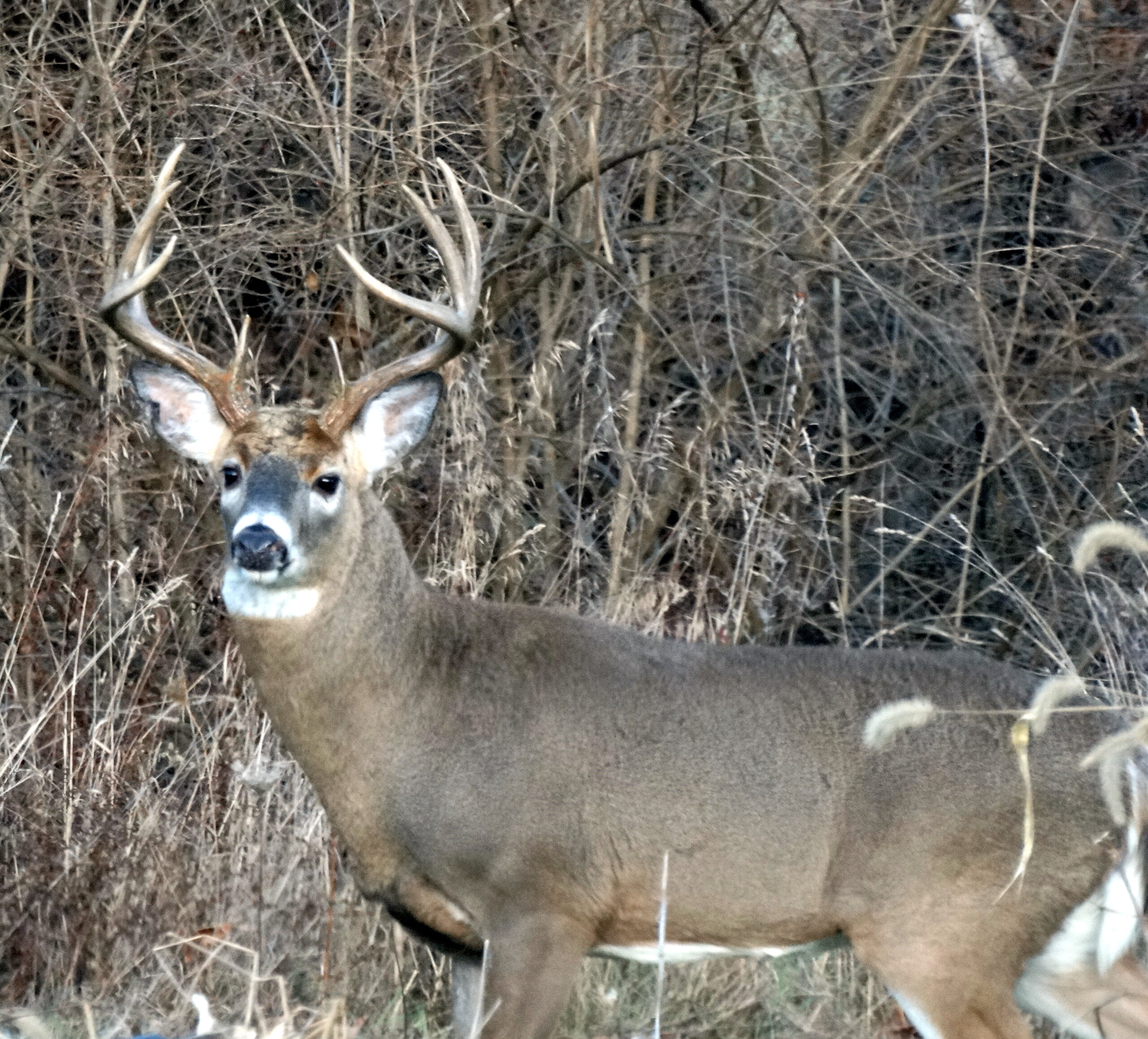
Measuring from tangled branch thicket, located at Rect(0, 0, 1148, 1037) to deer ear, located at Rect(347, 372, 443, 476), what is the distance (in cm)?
127

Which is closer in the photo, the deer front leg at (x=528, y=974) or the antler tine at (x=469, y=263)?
the deer front leg at (x=528, y=974)

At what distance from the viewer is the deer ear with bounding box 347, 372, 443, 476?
463 cm

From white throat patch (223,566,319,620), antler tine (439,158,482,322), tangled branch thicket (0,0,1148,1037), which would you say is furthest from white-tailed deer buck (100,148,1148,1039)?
tangled branch thicket (0,0,1148,1037)

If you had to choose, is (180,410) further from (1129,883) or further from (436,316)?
(1129,883)

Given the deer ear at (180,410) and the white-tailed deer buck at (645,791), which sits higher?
the deer ear at (180,410)

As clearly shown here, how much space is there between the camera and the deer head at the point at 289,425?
172 inches

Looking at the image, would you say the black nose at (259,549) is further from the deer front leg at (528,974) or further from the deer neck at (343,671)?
the deer front leg at (528,974)

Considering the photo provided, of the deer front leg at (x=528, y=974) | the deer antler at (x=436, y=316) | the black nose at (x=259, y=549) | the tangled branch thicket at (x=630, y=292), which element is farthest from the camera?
the tangled branch thicket at (x=630, y=292)

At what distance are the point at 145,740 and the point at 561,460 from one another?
2.21 metres

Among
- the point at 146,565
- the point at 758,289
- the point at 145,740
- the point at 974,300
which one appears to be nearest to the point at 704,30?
the point at 758,289

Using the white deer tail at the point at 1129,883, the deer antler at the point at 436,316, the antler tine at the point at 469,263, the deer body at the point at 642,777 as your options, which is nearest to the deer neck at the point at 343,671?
the deer body at the point at 642,777

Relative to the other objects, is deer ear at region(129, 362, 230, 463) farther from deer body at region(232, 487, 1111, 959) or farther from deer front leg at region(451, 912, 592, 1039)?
deer front leg at region(451, 912, 592, 1039)

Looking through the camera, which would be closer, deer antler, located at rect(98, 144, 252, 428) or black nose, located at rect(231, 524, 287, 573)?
black nose, located at rect(231, 524, 287, 573)

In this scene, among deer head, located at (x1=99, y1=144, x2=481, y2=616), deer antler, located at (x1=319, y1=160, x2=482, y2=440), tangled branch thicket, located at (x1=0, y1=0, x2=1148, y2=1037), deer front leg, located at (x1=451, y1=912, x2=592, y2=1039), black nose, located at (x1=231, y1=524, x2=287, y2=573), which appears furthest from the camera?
tangled branch thicket, located at (x1=0, y1=0, x2=1148, y2=1037)
